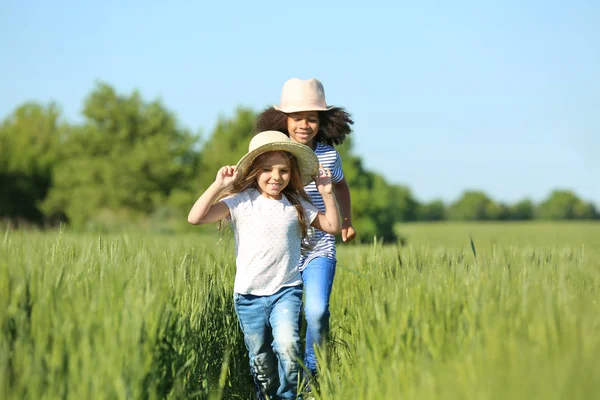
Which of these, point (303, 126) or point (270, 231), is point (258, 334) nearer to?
point (270, 231)

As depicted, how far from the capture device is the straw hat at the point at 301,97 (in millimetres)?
4449

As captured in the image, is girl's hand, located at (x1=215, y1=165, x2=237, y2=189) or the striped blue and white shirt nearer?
girl's hand, located at (x1=215, y1=165, x2=237, y2=189)

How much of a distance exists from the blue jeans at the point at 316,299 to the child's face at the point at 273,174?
559 mm

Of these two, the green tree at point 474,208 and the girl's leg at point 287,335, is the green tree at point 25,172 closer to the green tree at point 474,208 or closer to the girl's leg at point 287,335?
the girl's leg at point 287,335

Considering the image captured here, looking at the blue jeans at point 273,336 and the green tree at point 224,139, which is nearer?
the blue jeans at point 273,336

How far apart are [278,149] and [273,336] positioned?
3.74 ft

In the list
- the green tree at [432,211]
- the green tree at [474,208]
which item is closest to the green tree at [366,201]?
the green tree at [432,211]

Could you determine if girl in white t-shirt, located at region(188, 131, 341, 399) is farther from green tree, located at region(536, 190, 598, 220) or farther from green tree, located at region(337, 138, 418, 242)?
green tree, located at region(536, 190, 598, 220)

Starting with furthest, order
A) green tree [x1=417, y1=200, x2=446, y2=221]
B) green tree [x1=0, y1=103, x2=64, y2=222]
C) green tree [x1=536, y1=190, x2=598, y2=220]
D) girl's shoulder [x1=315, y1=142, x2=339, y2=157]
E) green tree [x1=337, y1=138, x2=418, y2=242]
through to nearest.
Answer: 1. green tree [x1=417, y1=200, x2=446, y2=221]
2. green tree [x1=536, y1=190, x2=598, y2=220]
3. green tree [x1=0, y1=103, x2=64, y2=222]
4. green tree [x1=337, y1=138, x2=418, y2=242]
5. girl's shoulder [x1=315, y1=142, x2=339, y2=157]

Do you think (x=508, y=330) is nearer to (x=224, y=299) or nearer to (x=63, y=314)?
(x=63, y=314)

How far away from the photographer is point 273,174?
405 centimetres

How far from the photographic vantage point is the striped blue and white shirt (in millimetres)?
4352

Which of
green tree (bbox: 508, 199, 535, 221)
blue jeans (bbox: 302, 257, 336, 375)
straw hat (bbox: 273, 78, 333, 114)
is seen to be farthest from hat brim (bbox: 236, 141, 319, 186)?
green tree (bbox: 508, 199, 535, 221)

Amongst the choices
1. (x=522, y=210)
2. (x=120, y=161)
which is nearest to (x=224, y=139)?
(x=120, y=161)
